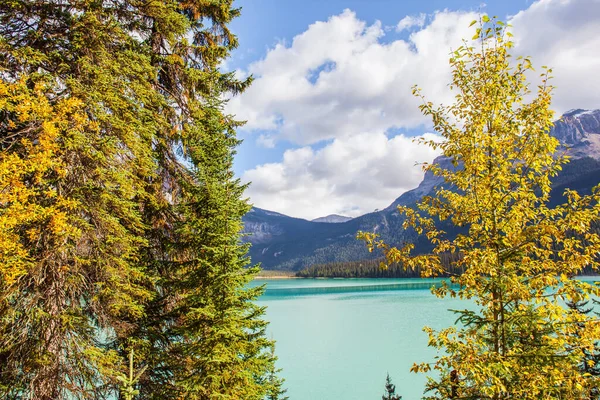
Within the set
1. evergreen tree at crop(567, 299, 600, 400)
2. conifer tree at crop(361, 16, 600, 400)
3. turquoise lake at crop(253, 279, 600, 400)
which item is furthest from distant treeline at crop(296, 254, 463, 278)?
conifer tree at crop(361, 16, 600, 400)

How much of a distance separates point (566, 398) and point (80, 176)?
819 cm

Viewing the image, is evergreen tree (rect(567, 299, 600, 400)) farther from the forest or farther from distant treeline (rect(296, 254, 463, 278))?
distant treeline (rect(296, 254, 463, 278))

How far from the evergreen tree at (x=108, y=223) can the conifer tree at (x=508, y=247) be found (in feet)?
14.2

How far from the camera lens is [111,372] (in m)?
6.45

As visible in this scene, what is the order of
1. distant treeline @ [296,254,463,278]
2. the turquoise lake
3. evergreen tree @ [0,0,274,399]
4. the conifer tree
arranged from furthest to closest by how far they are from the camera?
distant treeline @ [296,254,463,278]
the turquoise lake
evergreen tree @ [0,0,274,399]
the conifer tree

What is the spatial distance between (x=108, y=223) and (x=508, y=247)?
Result: 6900 millimetres

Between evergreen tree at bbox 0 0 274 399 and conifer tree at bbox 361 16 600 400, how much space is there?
4.34 m

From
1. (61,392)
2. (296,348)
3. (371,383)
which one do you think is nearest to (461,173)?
(61,392)

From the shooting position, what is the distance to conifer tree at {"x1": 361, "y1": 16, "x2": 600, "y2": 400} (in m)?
3.81

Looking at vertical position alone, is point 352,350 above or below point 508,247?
below

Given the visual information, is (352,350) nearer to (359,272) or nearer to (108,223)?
(108,223)

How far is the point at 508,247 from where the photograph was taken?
173 inches

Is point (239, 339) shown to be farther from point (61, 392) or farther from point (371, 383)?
point (371, 383)

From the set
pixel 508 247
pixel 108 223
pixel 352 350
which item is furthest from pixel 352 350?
pixel 508 247
